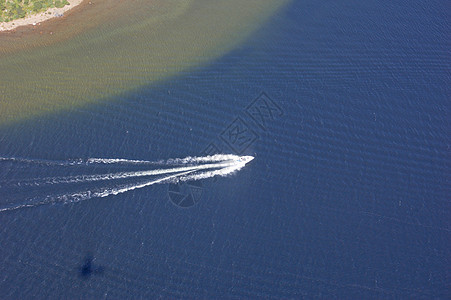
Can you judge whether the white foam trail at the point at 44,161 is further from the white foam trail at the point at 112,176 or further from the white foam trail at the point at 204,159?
the white foam trail at the point at 204,159

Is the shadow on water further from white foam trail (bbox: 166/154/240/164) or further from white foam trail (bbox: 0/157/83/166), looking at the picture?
white foam trail (bbox: 166/154/240/164)

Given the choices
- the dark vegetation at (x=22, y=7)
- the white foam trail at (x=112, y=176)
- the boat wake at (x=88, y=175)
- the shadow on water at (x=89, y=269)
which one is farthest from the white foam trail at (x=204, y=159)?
the dark vegetation at (x=22, y=7)

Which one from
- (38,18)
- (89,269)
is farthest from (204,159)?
(38,18)

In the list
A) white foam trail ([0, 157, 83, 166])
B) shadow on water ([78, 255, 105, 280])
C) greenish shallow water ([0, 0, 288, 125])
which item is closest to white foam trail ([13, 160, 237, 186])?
white foam trail ([0, 157, 83, 166])

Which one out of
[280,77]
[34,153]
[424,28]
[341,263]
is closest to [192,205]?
[341,263]

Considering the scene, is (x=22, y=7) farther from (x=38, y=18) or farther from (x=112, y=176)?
(x=112, y=176)
